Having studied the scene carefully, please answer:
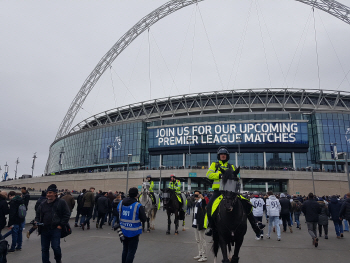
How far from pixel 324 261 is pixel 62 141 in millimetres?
102043

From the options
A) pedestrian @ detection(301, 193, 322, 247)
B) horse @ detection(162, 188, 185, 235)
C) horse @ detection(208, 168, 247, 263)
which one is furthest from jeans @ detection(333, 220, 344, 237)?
horse @ detection(208, 168, 247, 263)

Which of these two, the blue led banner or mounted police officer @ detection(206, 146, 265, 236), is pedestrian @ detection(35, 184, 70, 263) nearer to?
mounted police officer @ detection(206, 146, 265, 236)

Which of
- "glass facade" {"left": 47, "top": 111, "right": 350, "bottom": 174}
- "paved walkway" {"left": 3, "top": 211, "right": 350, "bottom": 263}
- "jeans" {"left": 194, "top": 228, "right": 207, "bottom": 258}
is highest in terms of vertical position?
"glass facade" {"left": 47, "top": 111, "right": 350, "bottom": 174}

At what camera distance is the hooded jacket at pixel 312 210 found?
38.7 ft

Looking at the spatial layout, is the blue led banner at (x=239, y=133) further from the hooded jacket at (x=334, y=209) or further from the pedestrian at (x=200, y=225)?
the pedestrian at (x=200, y=225)

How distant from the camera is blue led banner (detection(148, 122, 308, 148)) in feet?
220

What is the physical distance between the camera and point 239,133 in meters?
68.4

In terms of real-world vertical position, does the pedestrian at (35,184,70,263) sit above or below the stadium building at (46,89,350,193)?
below

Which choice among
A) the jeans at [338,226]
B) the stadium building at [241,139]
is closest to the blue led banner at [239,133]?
the stadium building at [241,139]

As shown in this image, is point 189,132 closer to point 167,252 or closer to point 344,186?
point 344,186

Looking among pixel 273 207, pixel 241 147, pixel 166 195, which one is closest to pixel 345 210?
pixel 273 207

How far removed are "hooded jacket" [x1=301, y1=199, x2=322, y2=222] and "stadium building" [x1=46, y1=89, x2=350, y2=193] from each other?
45948 millimetres

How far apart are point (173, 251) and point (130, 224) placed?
392 centimetres

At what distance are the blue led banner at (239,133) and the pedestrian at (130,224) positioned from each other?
5971 centimetres
